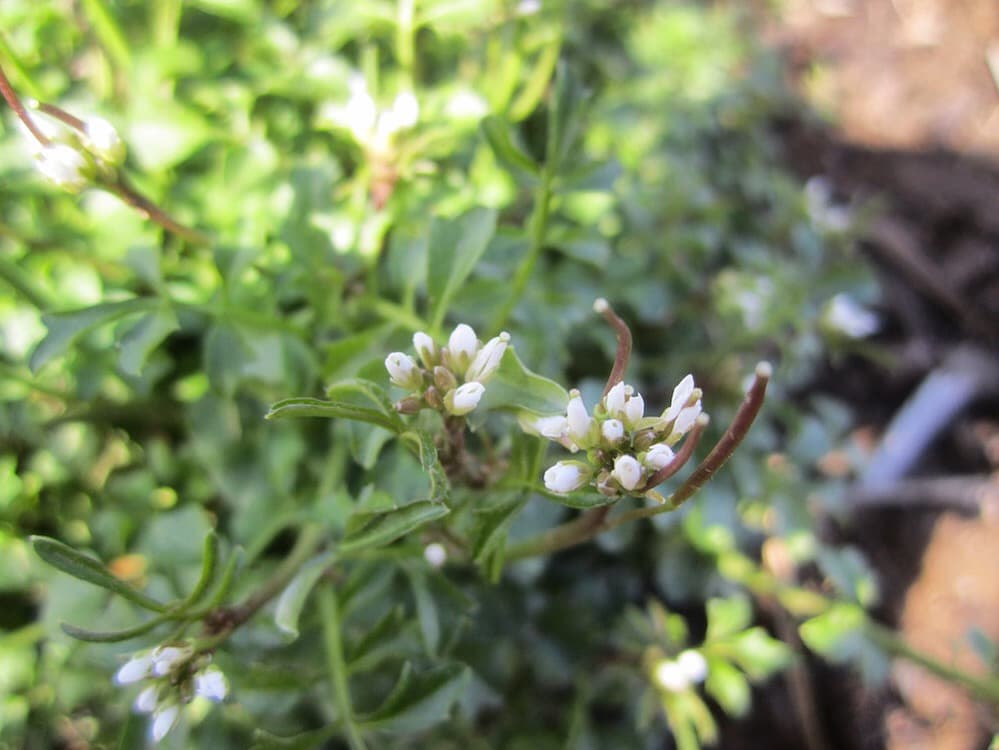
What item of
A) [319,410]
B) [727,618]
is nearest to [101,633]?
[319,410]

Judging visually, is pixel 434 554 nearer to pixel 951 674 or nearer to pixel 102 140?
pixel 102 140

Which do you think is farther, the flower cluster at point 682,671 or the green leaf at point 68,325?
the flower cluster at point 682,671

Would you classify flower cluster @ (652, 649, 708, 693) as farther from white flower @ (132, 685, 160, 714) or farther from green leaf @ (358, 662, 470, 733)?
white flower @ (132, 685, 160, 714)

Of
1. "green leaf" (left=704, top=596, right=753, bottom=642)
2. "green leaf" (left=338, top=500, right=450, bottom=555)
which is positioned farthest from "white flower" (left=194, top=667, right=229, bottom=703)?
"green leaf" (left=704, top=596, right=753, bottom=642)

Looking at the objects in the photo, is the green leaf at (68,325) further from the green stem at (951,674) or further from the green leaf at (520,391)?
the green stem at (951,674)

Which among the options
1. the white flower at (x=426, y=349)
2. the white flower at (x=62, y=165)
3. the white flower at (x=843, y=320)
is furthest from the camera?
the white flower at (x=843, y=320)

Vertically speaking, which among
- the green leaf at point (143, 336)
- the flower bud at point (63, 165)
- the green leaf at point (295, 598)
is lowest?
the green leaf at point (295, 598)

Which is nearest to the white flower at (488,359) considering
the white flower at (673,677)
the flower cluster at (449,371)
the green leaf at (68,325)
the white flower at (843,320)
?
the flower cluster at (449,371)

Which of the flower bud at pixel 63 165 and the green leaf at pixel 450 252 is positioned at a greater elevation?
→ the flower bud at pixel 63 165
